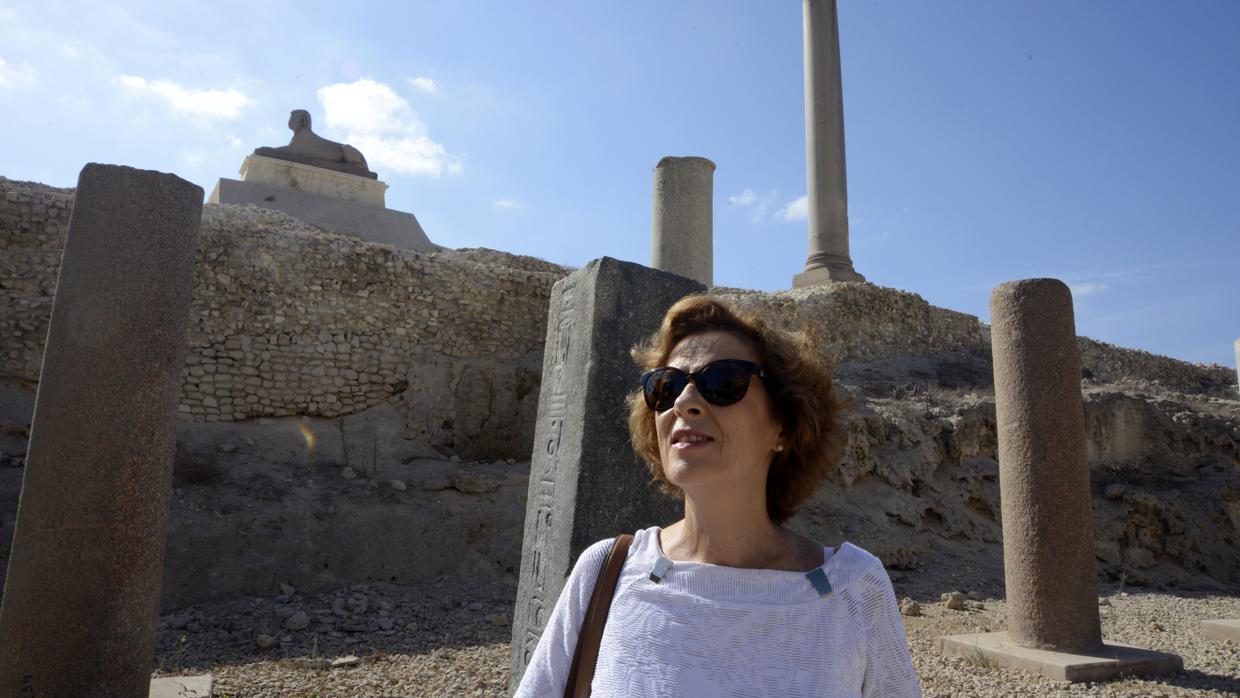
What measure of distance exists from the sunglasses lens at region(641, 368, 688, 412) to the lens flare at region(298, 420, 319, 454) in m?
9.72

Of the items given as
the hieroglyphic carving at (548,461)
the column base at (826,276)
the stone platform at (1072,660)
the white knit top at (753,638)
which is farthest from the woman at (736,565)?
the column base at (826,276)

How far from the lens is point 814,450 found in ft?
5.45

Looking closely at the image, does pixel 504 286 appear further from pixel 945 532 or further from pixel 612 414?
pixel 612 414

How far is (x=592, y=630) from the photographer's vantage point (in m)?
1.47

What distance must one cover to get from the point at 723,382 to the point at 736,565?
36 cm

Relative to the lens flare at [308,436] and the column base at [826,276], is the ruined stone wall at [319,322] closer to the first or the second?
the lens flare at [308,436]

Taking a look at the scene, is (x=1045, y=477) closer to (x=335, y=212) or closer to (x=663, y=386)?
(x=663, y=386)

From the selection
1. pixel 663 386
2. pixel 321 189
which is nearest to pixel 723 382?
pixel 663 386

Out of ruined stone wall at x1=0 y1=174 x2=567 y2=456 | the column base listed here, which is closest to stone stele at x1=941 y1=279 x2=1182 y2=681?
ruined stone wall at x1=0 y1=174 x2=567 y2=456

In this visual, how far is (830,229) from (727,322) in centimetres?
1511

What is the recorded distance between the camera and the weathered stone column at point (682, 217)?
16328 millimetres

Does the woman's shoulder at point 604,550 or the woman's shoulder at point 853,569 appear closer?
the woman's shoulder at point 853,569

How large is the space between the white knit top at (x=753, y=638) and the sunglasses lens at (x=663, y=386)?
34cm

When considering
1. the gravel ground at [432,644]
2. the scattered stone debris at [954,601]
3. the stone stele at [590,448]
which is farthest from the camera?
the scattered stone debris at [954,601]
